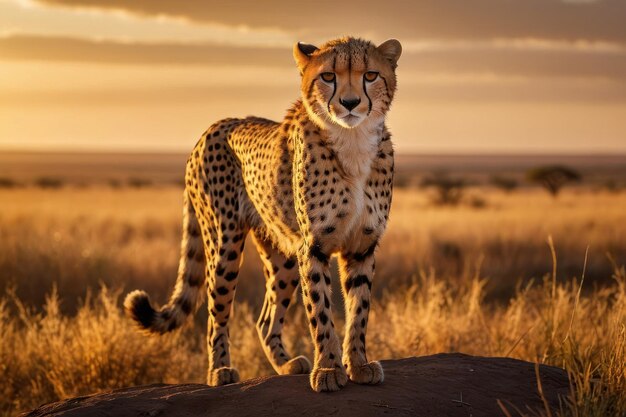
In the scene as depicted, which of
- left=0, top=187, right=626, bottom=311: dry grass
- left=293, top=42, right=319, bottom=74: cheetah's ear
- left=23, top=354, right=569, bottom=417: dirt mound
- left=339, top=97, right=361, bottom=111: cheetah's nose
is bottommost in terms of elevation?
left=0, top=187, right=626, bottom=311: dry grass

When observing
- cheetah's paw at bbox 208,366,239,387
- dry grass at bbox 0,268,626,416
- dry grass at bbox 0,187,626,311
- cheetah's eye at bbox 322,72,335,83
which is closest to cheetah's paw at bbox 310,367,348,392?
cheetah's paw at bbox 208,366,239,387

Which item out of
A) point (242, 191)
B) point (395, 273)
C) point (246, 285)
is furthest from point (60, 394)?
point (395, 273)

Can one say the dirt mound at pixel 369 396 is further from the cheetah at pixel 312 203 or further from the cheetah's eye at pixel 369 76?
the cheetah's eye at pixel 369 76

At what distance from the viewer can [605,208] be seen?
2023cm

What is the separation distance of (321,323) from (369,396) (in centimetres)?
39

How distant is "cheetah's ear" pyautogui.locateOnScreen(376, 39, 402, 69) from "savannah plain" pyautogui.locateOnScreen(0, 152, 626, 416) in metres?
1.26

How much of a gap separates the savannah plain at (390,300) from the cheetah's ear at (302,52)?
152cm

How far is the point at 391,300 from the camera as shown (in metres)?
6.75

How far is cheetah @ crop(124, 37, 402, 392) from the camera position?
373cm

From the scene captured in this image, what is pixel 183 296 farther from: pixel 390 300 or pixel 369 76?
pixel 390 300

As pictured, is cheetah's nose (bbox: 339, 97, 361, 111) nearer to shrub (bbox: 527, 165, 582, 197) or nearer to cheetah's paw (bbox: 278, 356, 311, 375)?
cheetah's paw (bbox: 278, 356, 311, 375)

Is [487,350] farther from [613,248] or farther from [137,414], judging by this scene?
[613,248]

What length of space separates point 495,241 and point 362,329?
9912mm

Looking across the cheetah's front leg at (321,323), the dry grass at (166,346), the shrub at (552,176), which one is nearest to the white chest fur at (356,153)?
the cheetah's front leg at (321,323)
